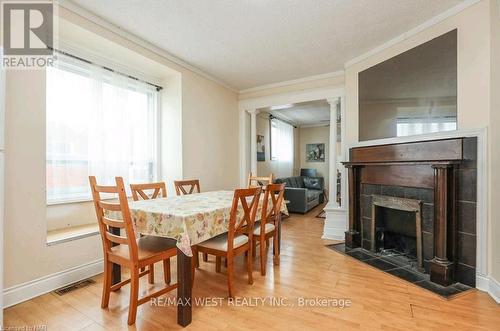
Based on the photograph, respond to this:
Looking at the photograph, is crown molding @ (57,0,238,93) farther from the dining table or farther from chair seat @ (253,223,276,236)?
chair seat @ (253,223,276,236)

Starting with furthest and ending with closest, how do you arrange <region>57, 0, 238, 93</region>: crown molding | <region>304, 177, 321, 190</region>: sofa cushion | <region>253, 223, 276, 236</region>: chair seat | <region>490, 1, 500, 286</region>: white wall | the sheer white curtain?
<region>304, 177, 321, 190</region>: sofa cushion
the sheer white curtain
<region>253, 223, 276, 236</region>: chair seat
<region>57, 0, 238, 93</region>: crown molding
<region>490, 1, 500, 286</region>: white wall

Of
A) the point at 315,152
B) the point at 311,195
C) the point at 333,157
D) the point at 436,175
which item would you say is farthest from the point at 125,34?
the point at 315,152

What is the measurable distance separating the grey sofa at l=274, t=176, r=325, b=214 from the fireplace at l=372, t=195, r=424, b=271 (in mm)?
2452

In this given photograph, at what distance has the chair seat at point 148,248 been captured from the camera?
5.68 ft

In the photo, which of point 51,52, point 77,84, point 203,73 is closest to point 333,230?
point 203,73

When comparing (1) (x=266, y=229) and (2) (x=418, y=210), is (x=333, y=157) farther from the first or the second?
(1) (x=266, y=229)

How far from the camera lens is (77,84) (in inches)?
103

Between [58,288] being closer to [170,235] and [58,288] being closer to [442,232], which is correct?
[170,235]

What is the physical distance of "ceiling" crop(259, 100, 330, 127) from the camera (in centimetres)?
586

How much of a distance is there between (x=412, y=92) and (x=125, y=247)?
3.15 metres

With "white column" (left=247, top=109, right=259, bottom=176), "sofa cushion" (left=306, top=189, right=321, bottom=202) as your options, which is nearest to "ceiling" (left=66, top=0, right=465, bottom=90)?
"white column" (left=247, top=109, right=259, bottom=176)

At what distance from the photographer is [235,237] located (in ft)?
6.86

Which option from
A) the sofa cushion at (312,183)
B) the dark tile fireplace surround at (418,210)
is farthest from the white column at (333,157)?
the sofa cushion at (312,183)

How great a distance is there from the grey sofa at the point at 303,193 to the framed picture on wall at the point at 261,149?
0.65 m
